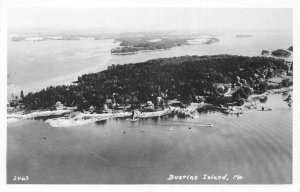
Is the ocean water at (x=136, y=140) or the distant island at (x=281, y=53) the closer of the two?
the ocean water at (x=136, y=140)

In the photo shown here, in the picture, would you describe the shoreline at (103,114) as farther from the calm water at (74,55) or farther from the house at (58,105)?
the calm water at (74,55)

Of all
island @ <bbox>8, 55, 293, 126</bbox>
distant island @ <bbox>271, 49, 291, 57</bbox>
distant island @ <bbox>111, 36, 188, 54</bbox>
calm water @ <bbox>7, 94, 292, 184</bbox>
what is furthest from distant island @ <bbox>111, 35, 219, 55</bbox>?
calm water @ <bbox>7, 94, 292, 184</bbox>

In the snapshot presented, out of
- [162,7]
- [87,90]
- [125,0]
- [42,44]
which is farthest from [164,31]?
[42,44]

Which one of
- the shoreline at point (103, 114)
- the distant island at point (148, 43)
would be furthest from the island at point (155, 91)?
the distant island at point (148, 43)

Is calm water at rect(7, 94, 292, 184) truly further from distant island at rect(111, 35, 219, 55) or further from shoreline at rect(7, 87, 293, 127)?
distant island at rect(111, 35, 219, 55)

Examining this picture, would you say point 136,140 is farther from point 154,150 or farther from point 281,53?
point 281,53
